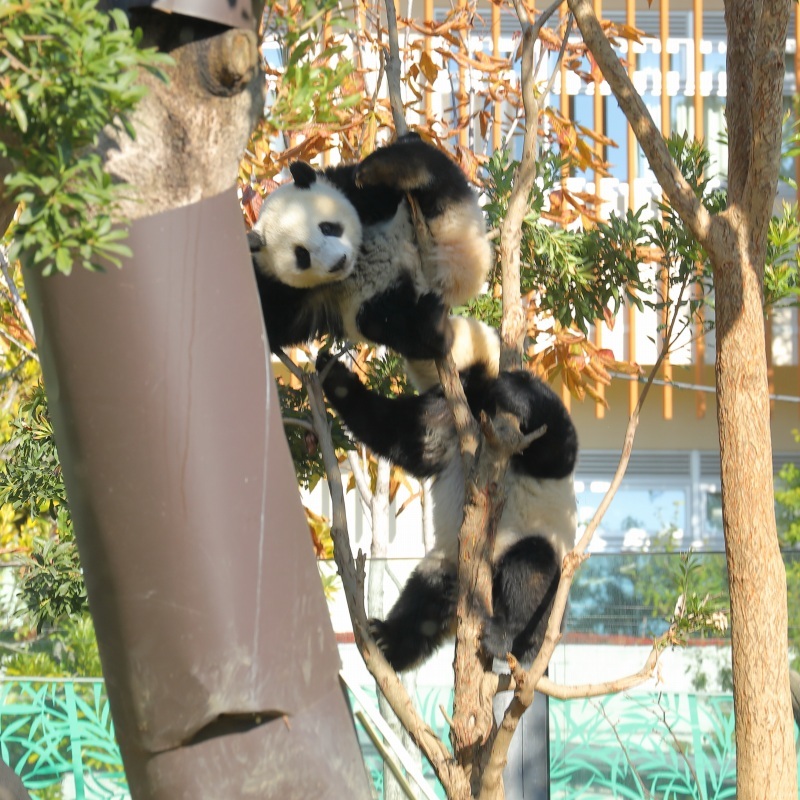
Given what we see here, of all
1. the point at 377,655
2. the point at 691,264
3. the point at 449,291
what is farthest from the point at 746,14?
the point at 377,655

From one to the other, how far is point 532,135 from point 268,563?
4.93ft

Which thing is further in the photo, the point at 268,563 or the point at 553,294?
the point at 553,294

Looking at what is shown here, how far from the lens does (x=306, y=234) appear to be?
10.8ft

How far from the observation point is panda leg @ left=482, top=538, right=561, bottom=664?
11.1 ft

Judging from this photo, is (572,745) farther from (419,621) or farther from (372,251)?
(372,251)

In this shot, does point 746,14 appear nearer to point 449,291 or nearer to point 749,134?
point 749,134

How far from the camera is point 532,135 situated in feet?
8.61

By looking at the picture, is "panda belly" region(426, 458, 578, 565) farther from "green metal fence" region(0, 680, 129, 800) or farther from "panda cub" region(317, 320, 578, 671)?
"green metal fence" region(0, 680, 129, 800)

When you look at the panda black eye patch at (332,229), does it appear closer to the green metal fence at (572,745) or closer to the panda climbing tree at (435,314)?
the panda climbing tree at (435,314)

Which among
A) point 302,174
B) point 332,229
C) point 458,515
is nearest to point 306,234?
point 332,229

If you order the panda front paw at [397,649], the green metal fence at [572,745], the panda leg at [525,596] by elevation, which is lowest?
the green metal fence at [572,745]

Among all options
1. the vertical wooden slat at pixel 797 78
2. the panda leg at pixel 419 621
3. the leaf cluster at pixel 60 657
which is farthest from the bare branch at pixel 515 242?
the vertical wooden slat at pixel 797 78

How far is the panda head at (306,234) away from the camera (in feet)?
10.8

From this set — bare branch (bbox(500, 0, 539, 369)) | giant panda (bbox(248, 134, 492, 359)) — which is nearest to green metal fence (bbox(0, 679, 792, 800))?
giant panda (bbox(248, 134, 492, 359))
